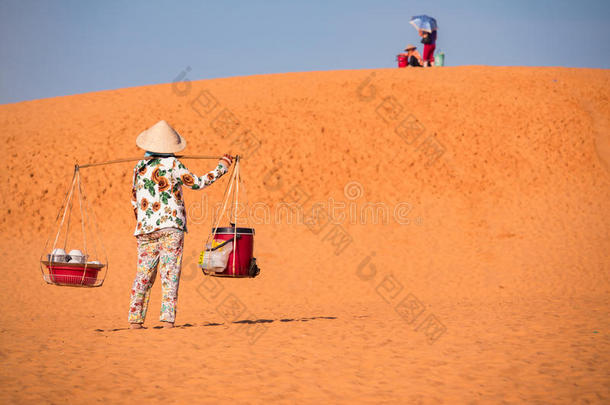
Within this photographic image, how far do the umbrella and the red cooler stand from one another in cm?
1906

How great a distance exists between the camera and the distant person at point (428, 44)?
23089mm

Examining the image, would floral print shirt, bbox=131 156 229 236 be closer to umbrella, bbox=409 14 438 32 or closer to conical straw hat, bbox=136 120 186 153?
conical straw hat, bbox=136 120 186 153

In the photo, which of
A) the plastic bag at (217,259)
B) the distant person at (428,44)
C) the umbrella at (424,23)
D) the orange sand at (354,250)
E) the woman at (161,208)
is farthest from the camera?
the distant person at (428,44)

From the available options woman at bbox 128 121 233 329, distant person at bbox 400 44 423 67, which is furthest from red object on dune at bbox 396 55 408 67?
woman at bbox 128 121 233 329

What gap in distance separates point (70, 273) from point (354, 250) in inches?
347

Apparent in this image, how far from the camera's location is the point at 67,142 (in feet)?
59.5

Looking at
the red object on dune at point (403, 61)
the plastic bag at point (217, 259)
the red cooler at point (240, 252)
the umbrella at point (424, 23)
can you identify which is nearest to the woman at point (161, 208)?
the plastic bag at point (217, 259)

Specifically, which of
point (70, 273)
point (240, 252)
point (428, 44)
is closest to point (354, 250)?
point (240, 252)

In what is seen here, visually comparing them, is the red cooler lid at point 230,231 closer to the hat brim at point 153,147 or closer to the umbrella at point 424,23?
the hat brim at point 153,147

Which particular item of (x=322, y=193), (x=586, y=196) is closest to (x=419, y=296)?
(x=322, y=193)

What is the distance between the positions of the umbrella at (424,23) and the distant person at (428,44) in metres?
0.31

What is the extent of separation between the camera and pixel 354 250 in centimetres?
1373

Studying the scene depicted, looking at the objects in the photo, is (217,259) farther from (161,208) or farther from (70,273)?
(70,273)

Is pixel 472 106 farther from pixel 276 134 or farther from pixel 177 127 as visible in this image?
pixel 177 127
